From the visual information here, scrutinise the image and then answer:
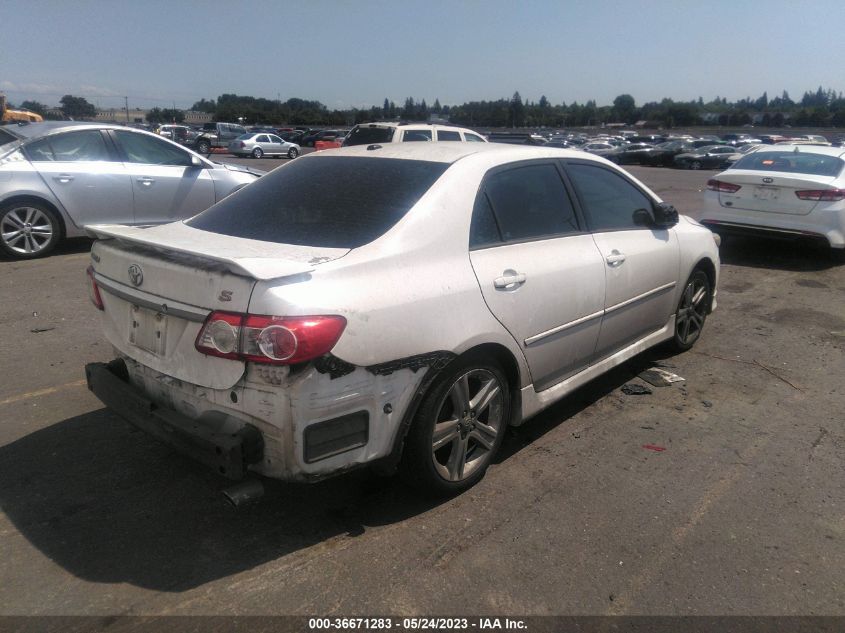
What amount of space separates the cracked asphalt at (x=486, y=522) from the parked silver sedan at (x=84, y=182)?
13.3 ft

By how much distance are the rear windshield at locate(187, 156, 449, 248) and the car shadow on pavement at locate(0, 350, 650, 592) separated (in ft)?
4.17

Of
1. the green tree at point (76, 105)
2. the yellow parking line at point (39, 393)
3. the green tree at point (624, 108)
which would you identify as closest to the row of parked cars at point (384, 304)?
the yellow parking line at point (39, 393)

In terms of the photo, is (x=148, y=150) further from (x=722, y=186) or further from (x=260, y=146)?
(x=260, y=146)

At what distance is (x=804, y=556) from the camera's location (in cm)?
300

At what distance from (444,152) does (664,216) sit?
77.3 inches

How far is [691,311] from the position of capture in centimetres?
549

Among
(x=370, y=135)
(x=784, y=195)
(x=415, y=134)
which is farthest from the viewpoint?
(x=370, y=135)

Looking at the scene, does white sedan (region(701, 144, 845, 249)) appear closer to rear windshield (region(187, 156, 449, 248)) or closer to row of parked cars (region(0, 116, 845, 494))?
row of parked cars (region(0, 116, 845, 494))

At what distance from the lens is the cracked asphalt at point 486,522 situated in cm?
270

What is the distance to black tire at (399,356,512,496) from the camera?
308 centimetres

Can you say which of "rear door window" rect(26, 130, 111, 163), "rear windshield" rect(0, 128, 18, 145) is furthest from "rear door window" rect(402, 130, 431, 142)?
"rear windshield" rect(0, 128, 18, 145)

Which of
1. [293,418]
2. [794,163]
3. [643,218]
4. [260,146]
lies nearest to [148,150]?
[643,218]

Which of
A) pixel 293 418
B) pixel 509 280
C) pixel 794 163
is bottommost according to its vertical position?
pixel 293 418

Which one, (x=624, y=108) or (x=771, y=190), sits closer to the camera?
(x=771, y=190)
